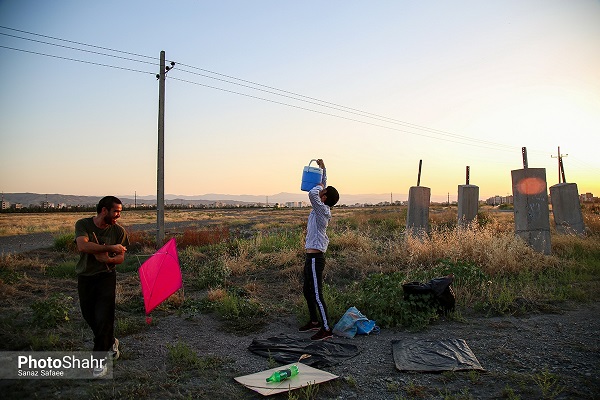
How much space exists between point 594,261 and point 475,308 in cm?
521

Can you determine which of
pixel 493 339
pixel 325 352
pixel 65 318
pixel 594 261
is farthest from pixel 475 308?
pixel 65 318

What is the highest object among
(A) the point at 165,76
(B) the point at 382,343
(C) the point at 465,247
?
(A) the point at 165,76

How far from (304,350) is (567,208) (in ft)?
45.4

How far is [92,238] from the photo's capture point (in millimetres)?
4668

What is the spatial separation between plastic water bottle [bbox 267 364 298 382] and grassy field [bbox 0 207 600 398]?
2.23 metres

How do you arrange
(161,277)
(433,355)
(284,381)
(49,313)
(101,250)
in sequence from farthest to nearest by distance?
(161,277)
(49,313)
(433,355)
(101,250)
(284,381)

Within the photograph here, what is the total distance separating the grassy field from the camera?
21.5ft

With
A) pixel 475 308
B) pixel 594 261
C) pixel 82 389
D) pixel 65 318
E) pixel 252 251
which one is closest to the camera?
pixel 82 389

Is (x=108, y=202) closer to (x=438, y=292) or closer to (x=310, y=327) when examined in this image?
(x=310, y=327)

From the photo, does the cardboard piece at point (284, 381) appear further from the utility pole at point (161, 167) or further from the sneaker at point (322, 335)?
the utility pole at point (161, 167)

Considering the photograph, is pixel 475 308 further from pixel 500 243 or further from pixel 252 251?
pixel 252 251

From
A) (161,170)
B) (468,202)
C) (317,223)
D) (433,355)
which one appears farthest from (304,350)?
(468,202)

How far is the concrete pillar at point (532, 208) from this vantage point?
11.7 metres

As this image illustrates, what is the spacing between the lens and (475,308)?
7191 mm
